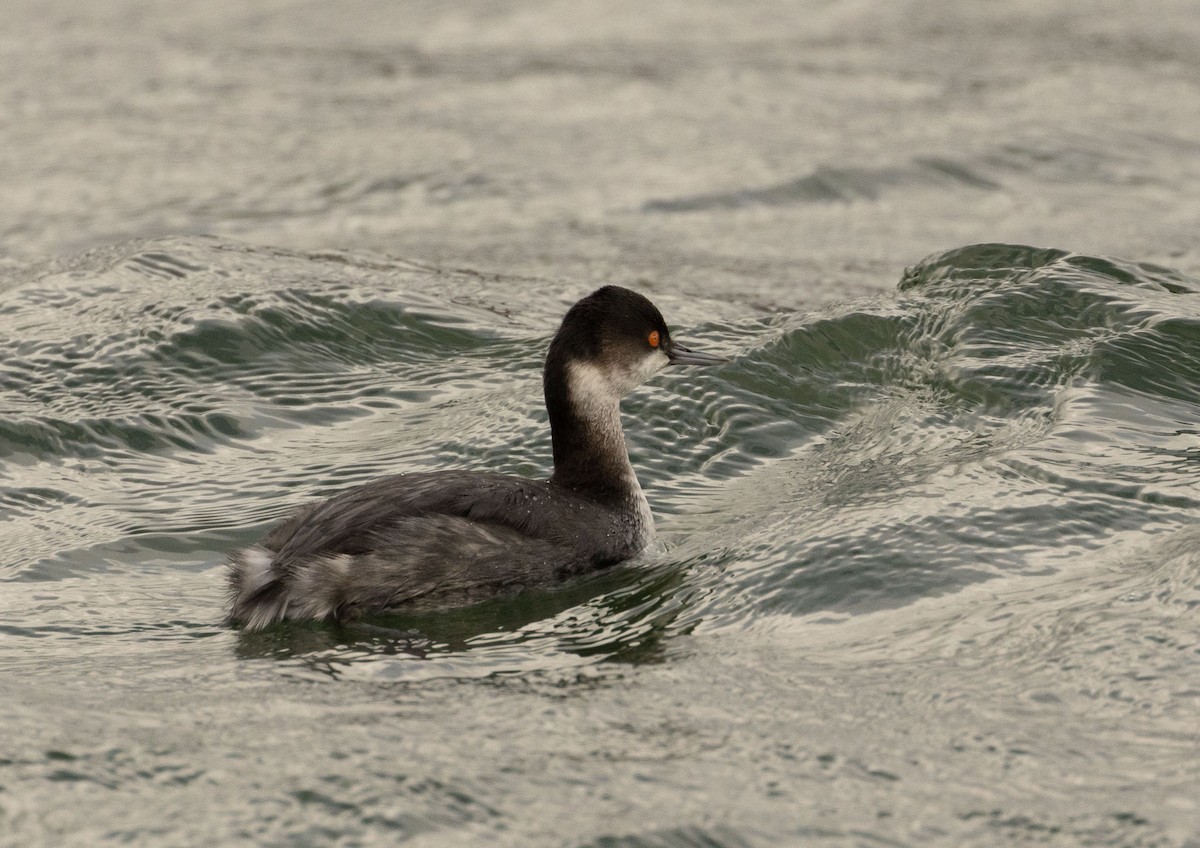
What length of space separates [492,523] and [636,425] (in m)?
2.14

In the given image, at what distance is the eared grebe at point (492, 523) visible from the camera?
678cm

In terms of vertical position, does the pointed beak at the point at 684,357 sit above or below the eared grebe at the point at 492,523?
above

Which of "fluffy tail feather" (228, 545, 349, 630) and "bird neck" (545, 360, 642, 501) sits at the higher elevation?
"bird neck" (545, 360, 642, 501)

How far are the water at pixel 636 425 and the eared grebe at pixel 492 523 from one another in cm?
15

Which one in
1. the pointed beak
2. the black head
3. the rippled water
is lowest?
the rippled water

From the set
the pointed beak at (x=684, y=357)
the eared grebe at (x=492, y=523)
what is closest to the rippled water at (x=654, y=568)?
the eared grebe at (x=492, y=523)

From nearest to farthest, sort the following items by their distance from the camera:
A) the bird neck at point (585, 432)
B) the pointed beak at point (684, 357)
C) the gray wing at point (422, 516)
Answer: the gray wing at point (422, 516) < the bird neck at point (585, 432) < the pointed beak at point (684, 357)

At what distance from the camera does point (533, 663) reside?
6363mm

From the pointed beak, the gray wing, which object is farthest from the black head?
the gray wing

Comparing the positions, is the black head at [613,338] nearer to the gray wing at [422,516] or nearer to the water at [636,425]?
the gray wing at [422,516]

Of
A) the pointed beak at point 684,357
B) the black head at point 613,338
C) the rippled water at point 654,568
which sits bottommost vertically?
the rippled water at point 654,568

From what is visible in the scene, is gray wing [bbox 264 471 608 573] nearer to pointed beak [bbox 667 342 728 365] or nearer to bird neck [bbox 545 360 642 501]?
bird neck [bbox 545 360 642 501]

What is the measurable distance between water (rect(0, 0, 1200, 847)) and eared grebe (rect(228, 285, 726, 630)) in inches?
5.7

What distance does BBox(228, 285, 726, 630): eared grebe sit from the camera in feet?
22.2
